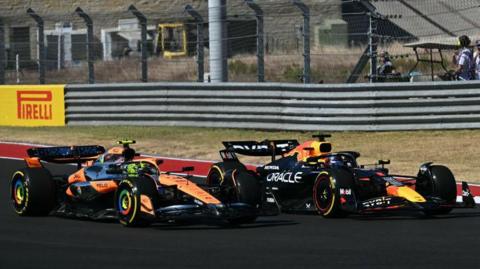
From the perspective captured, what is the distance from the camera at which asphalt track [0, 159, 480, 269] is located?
905cm

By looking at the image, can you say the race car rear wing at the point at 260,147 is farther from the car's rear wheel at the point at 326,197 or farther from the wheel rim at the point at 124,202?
the wheel rim at the point at 124,202

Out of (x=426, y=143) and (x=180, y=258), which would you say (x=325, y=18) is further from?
(x=180, y=258)

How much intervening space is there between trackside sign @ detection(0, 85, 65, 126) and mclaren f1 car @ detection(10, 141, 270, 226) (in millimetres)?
9688

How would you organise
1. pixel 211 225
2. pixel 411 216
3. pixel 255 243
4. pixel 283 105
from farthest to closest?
pixel 283 105
pixel 411 216
pixel 211 225
pixel 255 243

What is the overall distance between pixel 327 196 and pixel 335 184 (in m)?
0.32

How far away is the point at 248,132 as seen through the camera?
68.5 feet

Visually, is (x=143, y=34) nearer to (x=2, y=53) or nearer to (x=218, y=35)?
(x=218, y=35)

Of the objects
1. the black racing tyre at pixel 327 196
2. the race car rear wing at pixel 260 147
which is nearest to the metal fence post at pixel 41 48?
the race car rear wing at pixel 260 147

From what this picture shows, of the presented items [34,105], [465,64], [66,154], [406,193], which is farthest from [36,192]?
[34,105]

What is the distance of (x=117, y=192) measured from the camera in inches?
460

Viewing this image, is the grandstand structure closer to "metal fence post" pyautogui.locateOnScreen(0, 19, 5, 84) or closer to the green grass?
the green grass

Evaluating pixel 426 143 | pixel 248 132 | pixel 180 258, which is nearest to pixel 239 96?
pixel 248 132

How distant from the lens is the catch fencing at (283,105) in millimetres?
19547

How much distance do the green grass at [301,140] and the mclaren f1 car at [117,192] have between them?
553 cm
